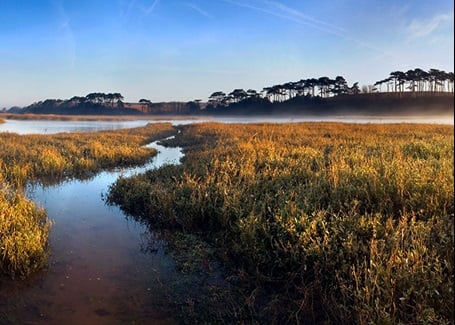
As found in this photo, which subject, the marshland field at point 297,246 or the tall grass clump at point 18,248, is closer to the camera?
the marshland field at point 297,246

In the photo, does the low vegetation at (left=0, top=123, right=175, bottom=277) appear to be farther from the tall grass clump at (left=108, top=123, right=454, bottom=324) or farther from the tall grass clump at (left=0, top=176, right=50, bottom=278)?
the tall grass clump at (left=108, top=123, right=454, bottom=324)

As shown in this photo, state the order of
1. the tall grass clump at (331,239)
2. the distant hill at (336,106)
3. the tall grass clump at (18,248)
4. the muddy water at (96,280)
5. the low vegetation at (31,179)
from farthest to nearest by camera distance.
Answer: the distant hill at (336,106) < the low vegetation at (31,179) < the tall grass clump at (18,248) < the muddy water at (96,280) < the tall grass clump at (331,239)

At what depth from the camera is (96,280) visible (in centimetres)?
661

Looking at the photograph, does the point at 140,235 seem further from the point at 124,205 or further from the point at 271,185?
the point at 271,185

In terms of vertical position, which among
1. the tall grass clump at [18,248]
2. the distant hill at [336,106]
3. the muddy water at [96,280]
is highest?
the distant hill at [336,106]

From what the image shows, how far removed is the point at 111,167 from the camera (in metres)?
19.3

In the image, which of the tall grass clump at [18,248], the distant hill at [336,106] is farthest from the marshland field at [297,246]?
the distant hill at [336,106]

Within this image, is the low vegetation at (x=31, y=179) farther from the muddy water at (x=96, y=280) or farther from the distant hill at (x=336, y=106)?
the distant hill at (x=336, y=106)

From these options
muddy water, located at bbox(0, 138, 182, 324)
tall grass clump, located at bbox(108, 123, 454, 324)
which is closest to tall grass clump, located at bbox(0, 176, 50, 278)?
muddy water, located at bbox(0, 138, 182, 324)

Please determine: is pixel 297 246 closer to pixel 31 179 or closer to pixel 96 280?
pixel 96 280

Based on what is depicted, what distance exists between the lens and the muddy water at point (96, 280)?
5488mm

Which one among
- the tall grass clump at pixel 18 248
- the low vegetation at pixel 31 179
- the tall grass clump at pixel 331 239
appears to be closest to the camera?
the tall grass clump at pixel 331 239

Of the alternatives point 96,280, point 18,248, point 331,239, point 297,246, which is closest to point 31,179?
point 18,248

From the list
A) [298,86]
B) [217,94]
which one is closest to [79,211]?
[298,86]
